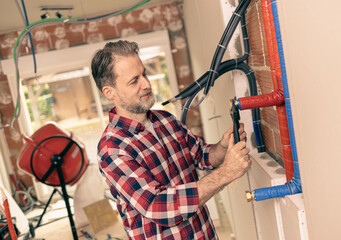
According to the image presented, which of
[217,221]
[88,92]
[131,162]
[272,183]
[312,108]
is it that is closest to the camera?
[312,108]

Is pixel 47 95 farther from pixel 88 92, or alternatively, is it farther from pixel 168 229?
pixel 168 229

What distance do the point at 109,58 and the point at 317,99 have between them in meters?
1.01

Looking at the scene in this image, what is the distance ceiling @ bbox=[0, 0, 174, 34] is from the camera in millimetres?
3385

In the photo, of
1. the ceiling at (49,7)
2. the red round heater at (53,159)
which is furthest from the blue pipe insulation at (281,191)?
the ceiling at (49,7)

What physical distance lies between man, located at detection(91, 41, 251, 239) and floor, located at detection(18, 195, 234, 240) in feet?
5.73

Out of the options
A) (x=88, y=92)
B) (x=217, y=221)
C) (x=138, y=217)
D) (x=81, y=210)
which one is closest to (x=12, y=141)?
(x=88, y=92)

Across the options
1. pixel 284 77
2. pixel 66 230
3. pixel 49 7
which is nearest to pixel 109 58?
pixel 284 77

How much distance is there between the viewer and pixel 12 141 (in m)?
5.04

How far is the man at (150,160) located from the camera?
1.19 m

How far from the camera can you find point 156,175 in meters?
1.38

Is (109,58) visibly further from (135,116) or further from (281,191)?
(281,191)

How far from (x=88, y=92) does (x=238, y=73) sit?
4167 millimetres

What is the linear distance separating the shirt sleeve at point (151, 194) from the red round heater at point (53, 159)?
6.12 feet

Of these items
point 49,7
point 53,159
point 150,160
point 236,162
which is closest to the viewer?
point 236,162
